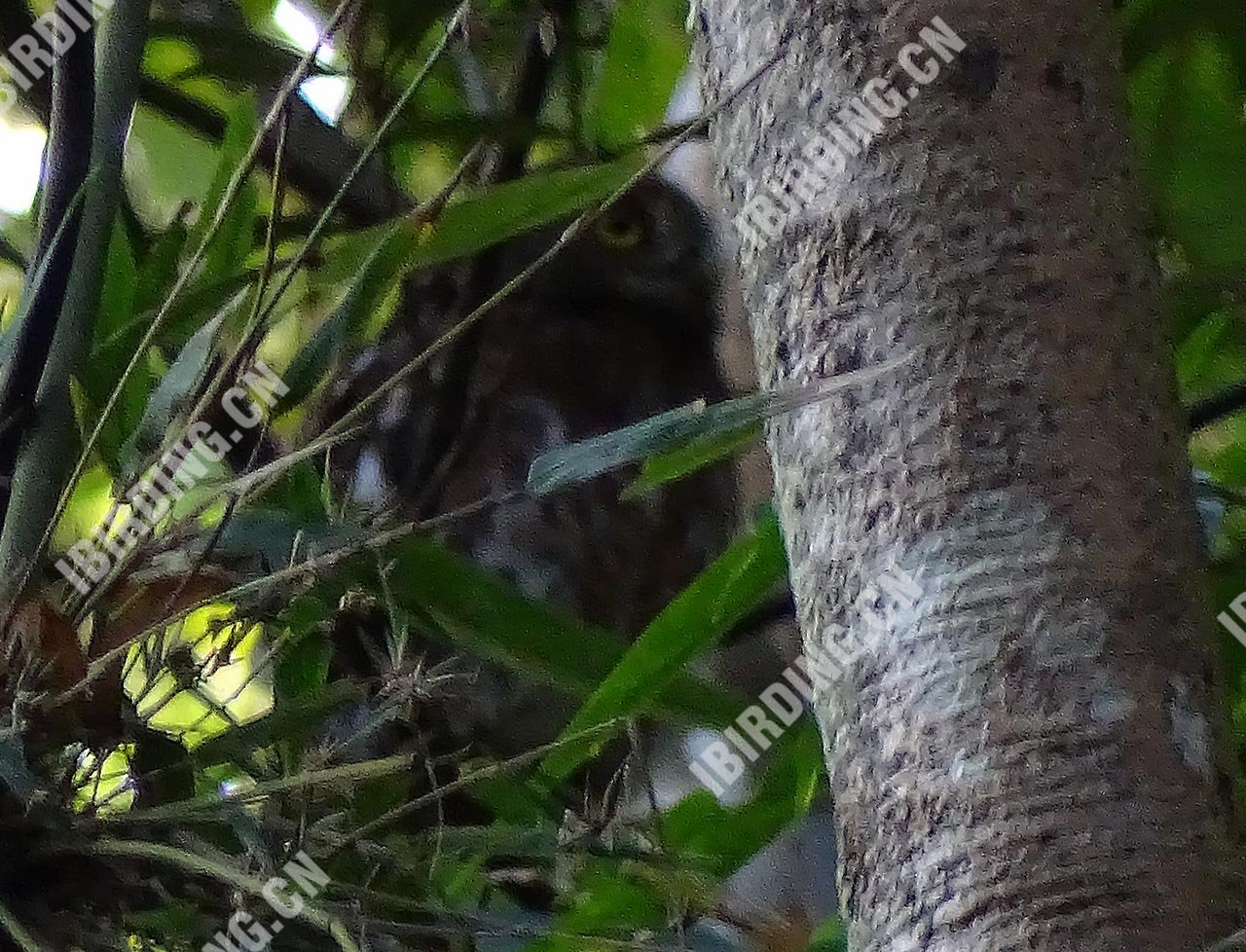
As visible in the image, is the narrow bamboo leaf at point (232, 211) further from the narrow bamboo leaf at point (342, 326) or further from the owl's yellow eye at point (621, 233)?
the owl's yellow eye at point (621, 233)

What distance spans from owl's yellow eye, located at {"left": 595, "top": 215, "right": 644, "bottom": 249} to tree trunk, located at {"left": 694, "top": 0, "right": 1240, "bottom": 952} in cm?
36

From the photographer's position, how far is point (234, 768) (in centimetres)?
39

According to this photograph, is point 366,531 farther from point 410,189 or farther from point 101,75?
point 410,189

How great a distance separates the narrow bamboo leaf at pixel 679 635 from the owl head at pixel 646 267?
0.28m

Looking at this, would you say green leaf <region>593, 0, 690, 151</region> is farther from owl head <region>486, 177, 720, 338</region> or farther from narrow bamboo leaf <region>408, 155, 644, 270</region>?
narrow bamboo leaf <region>408, 155, 644, 270</region>

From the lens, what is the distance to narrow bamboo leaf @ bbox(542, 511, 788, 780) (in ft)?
1.28

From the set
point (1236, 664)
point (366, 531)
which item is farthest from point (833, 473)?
point (1236, 664)

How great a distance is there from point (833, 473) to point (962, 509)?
0.11 feet

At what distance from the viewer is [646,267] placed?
2.22ft

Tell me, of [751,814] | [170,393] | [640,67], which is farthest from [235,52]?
[751,814]

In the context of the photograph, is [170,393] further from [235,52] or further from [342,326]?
[235,52]

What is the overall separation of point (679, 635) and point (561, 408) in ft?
0.84

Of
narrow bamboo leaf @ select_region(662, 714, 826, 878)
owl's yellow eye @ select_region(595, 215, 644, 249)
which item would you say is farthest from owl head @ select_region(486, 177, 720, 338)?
narrow bamboo leaf @ select_region(662, 714, 826, 878)

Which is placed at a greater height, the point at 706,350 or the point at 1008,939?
the point at 706,350
